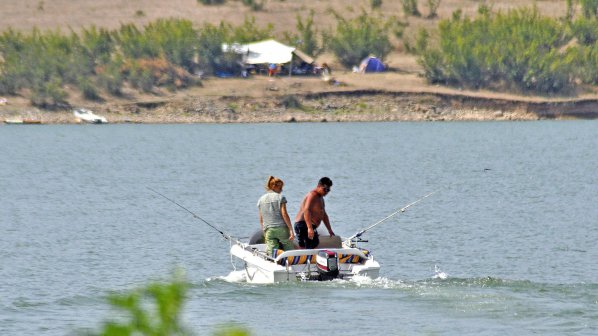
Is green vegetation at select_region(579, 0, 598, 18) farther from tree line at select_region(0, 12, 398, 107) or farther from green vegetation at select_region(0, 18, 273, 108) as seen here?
green vegetation at select_region(0, 18, 273, 108)

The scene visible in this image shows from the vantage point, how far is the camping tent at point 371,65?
9100 centimetres

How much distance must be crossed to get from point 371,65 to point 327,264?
72.6m

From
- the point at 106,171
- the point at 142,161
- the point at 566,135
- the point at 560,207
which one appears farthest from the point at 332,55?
the point at 560,207

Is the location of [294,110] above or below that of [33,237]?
below

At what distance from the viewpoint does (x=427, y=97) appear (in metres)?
88.7

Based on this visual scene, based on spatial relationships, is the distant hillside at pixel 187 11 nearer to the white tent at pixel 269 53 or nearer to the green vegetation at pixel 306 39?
the green vegetation at pixel 306 39

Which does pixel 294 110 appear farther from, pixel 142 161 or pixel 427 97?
pixel 142 161

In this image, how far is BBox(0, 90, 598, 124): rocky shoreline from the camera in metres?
85.8

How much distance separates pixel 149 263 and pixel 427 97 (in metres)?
65.0

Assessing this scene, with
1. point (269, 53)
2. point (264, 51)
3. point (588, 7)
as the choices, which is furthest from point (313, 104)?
point (588, 7)

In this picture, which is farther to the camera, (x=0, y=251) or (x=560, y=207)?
(x=560, y=207)

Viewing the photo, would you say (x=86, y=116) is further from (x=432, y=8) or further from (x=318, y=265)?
(x=318, y=265)

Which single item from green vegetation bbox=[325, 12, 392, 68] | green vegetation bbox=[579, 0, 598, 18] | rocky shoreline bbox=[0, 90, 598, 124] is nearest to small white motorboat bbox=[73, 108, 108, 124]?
rocky shoreline bbox=[0, 90, 598, 124]

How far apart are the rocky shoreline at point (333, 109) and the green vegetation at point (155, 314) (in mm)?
79527
